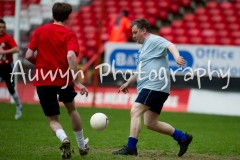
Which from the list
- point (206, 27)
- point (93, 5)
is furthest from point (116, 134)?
point (93, 5)

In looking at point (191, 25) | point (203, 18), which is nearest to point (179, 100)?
point (191, 25)

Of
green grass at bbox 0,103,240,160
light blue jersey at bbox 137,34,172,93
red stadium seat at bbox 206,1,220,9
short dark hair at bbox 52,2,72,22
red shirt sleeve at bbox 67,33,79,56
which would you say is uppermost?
short dark hair at bbox 52,2,72,22

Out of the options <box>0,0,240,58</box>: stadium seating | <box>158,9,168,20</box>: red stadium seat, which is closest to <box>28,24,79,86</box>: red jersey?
<box>0,0,240,58</box>: stadium seating

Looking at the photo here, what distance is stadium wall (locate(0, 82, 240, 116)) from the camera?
54.1 feet

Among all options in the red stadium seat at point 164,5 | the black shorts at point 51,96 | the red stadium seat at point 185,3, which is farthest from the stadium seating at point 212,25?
the black shorts at point 51,96

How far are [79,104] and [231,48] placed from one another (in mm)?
5246

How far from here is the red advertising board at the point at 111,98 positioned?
56.4 feet

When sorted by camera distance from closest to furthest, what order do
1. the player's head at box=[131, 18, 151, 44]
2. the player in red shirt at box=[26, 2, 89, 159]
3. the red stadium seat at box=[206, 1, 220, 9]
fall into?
the player in red shirt at box=[26, 2, 89, 159]
the player's head at box=[131, 18, 151, 44]
the red stadium seat at box=[206, 1, 220, 9]

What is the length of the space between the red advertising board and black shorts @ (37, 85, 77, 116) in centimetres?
982

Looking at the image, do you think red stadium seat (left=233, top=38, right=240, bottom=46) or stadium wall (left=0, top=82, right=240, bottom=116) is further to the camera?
red stadium seat (left=233, top=38, right=240, bottom=46)

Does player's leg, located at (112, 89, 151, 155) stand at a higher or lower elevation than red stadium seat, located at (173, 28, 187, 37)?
higher

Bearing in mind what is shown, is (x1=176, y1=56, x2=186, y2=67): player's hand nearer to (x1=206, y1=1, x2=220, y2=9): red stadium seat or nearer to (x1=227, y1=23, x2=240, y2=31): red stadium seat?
(x1=227, y1=23, x2=240, y2=31): red stadium seat

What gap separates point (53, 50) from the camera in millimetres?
7539

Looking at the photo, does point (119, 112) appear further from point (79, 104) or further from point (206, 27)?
point (206, 27)
